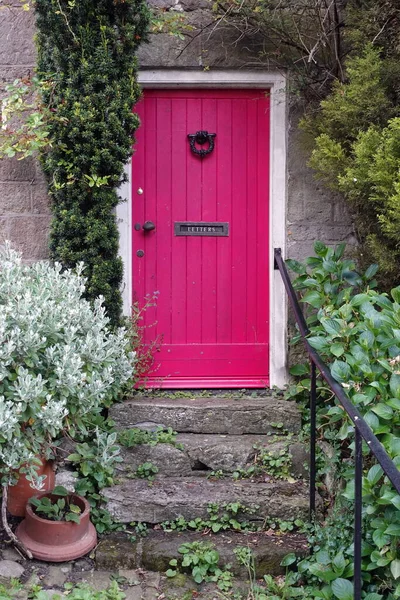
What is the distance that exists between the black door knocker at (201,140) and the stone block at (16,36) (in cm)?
124

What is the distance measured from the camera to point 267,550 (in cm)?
321

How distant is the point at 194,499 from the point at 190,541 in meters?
0.25

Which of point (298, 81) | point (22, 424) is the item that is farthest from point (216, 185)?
point (22, 424)

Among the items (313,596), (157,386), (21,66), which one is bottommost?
(313,596)

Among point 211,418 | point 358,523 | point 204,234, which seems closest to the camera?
point 358,523

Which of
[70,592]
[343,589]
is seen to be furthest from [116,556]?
[343,589]

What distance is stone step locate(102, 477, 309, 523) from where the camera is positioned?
3.48 m

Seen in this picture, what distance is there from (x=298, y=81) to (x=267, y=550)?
2954 mm

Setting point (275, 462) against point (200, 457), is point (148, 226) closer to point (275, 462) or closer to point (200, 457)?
point (200, 457)

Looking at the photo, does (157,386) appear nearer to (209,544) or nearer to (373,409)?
(209,544)

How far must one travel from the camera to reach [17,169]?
175 inches

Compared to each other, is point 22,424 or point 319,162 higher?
point 319,162

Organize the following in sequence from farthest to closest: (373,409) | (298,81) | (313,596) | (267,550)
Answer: (298,81) → (267,550) → (313,596) → (373,409)

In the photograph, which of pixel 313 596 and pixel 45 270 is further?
pixel 45 270
